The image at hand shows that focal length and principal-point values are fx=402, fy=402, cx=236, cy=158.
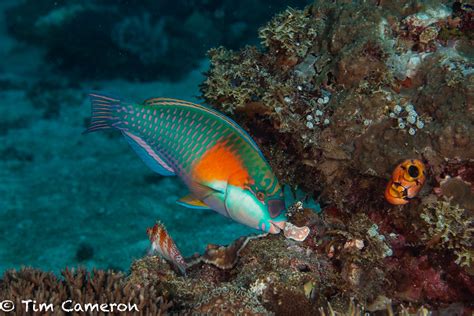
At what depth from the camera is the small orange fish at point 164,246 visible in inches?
168

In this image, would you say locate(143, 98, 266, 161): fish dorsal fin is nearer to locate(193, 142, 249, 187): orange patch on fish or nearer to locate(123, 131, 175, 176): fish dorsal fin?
locate(193, 142, 249, 187): orange patch on fish

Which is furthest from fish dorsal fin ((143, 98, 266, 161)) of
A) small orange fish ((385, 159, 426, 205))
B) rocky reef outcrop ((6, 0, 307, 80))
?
rocky reef outcrop ((6, 0, 307, 80))

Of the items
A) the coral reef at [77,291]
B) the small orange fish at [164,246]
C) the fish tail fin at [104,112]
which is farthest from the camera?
the small orange fish at [164,246]

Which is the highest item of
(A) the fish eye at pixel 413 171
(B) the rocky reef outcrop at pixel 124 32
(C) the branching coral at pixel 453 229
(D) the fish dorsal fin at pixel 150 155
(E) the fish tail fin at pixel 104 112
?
(B) the rocky reef outcrop at pixel 124 32

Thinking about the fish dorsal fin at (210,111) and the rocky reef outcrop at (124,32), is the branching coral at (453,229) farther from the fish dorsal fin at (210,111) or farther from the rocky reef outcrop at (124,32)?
the rocky reef outcrop at (124,32)

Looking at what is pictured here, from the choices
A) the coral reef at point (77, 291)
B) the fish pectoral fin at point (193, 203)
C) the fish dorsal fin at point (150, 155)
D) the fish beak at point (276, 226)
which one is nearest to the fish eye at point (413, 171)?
the fish beak at point (276, 226)

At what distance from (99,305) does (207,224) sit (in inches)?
291

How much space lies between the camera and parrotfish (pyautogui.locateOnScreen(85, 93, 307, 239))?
265cm

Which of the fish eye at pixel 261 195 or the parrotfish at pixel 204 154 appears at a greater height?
the parrotfish at pixel 204 154

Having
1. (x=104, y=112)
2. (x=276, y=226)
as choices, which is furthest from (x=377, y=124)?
(x=104, y=112)

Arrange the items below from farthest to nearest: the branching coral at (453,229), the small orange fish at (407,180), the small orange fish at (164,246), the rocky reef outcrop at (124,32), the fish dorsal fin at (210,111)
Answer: the rocky reef outcrop at (124,32) → the small orange fish at (164,246) → the small orange fish at (407,180) → the branching coral at (453,229) → the fish dorsal fin at (210,111)

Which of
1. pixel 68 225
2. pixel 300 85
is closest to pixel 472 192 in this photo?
pixel 300 85

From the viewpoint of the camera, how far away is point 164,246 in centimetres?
427

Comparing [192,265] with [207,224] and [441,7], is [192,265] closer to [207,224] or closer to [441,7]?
[441,7]
